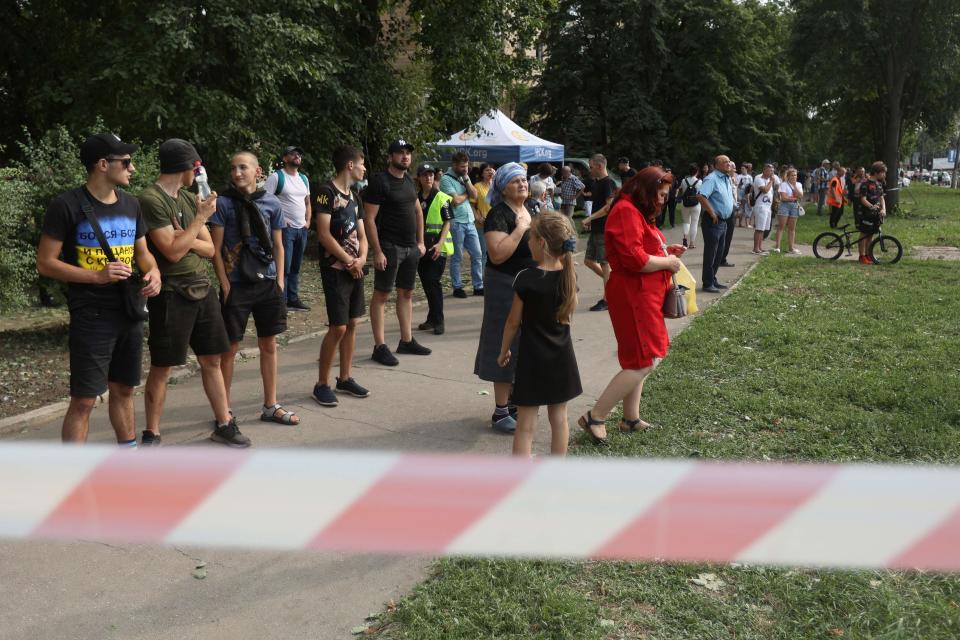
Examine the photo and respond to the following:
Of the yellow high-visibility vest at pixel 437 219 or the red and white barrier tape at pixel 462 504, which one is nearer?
the red and white barrier tape at pixel 462 504

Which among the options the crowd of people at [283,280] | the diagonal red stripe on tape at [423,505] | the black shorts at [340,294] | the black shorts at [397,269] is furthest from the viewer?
the black shorts at [397,269]

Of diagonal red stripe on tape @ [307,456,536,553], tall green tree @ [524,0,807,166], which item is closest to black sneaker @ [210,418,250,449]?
diagonal red stripe on tape @ [307,456,536,553]

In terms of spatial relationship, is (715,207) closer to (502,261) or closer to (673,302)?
(673,302)

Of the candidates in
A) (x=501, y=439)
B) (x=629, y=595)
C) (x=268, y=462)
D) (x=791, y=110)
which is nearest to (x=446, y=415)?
(x=501, y=439)

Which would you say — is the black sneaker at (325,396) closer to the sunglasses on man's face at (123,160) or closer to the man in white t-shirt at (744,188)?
the sunglasses on man's face at (123,160)

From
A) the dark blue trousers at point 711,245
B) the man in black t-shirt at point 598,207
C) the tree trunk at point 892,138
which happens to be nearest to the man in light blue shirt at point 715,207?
the dark blue trousers at point 711,245

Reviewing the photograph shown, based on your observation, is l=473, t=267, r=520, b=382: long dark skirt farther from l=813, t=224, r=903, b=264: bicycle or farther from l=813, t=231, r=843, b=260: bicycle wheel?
l=813, t=231, r=843, b=260: bicycle wheel

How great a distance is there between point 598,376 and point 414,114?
973cm

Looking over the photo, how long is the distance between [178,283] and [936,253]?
1519 centimetres

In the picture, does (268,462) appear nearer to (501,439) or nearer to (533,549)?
(533,549)

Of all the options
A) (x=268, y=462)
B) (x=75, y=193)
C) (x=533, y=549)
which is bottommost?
(x=533, y=549)

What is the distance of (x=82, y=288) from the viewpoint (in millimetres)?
4316

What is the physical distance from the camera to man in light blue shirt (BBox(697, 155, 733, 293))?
1105cm

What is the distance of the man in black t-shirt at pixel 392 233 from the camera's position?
7.12 metres
